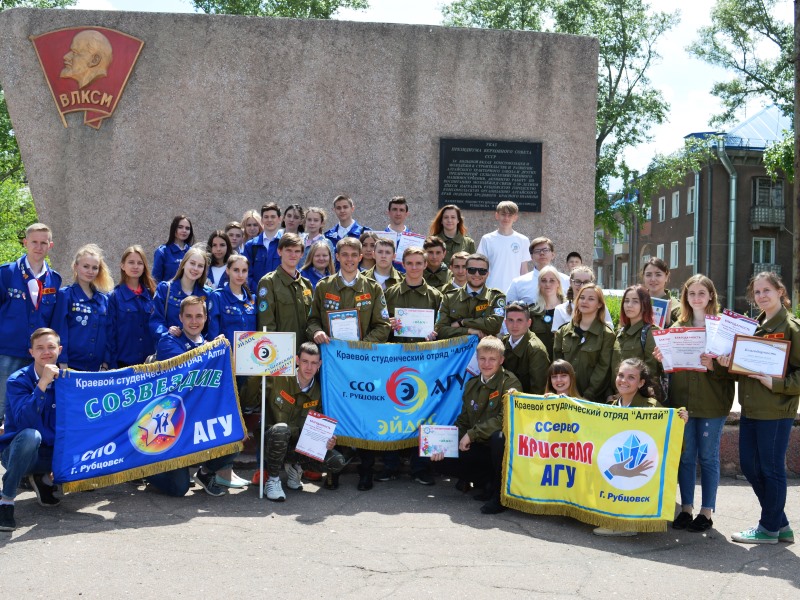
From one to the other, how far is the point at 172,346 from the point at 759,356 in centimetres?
456

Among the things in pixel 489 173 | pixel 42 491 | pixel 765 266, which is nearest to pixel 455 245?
pixel 489 173

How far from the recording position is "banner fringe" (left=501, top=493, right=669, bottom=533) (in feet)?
18.4

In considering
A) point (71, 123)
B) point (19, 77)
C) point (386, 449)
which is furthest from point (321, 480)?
point (19, 77)

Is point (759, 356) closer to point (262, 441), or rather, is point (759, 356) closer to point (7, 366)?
point (262, 441)

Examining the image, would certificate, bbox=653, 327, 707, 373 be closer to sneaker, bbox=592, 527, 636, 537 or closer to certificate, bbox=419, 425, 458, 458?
sneaker, bbox=592, 527, 636, 537

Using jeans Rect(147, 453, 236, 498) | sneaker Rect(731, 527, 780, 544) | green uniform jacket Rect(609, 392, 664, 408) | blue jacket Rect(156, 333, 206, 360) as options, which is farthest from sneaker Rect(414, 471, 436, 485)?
sneaker Rect(731, 527, 780, 544)

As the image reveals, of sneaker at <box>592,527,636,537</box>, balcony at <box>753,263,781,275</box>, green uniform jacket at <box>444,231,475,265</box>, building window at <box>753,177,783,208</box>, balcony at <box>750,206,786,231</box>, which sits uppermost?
building window at <box>753,177,783,208</box>

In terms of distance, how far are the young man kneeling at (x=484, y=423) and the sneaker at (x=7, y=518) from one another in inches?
125

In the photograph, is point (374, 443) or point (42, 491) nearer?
point (42, 491)

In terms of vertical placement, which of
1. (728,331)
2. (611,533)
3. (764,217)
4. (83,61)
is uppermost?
(764,217)

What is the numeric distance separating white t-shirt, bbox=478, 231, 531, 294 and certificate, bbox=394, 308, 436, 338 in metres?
1.51

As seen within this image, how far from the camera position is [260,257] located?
8.48 metres

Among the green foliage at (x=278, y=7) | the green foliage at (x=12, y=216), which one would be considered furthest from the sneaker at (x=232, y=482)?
the green foliage at (x=278, y=7)

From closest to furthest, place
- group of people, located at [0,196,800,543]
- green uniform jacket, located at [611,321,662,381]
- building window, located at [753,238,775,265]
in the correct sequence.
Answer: group of people, located at [0,196,800,543] < green uniform jacket, located at [611,321,662,381] < building window, located at [753,238,775,265]
